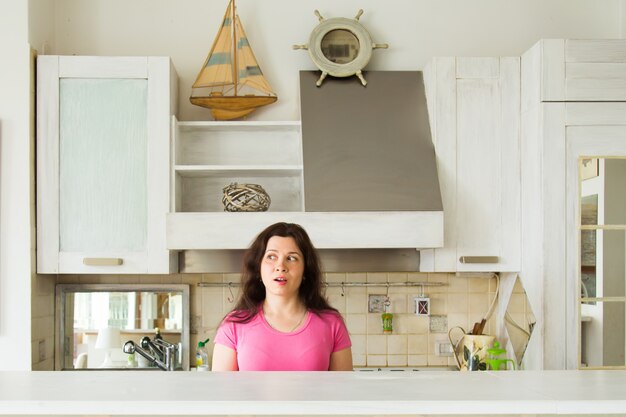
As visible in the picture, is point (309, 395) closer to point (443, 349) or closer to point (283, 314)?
point (283, 314)

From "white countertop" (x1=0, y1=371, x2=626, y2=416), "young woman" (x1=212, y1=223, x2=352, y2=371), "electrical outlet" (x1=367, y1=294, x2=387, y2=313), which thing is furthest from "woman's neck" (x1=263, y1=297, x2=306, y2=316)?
"electrical outlet" (x1=367, y1=294, x2=387, y2=313)

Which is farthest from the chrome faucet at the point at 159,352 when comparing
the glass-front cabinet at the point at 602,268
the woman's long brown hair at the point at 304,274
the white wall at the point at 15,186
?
the glass-front cabinet at the point at 602,268

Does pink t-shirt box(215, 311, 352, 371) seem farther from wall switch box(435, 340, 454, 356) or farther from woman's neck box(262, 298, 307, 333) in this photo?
Answer: wall switch box(435, 340, 454, 356)

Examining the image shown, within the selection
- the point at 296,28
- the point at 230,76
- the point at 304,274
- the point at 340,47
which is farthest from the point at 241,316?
the point at 296,28

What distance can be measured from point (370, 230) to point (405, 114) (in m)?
0.60

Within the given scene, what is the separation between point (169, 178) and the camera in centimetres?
313

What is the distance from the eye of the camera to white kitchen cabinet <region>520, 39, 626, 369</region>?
2.96 meters

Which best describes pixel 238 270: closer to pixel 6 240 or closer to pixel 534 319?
pixel 6 240

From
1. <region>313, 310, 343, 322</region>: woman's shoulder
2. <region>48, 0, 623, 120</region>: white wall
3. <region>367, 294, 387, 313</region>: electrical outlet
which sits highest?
<region>48, 0, 623, 120</region>: white wall

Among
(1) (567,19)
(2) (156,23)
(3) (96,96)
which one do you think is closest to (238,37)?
(2) (156,23)

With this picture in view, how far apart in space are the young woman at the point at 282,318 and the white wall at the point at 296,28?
1386 millimetres

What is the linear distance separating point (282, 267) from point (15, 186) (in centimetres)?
146

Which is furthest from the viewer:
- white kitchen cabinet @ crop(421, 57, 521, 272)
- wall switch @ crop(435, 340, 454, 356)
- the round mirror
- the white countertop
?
wall switch @ crop(435, 340, 454, 356)

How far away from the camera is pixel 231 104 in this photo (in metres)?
3.36
